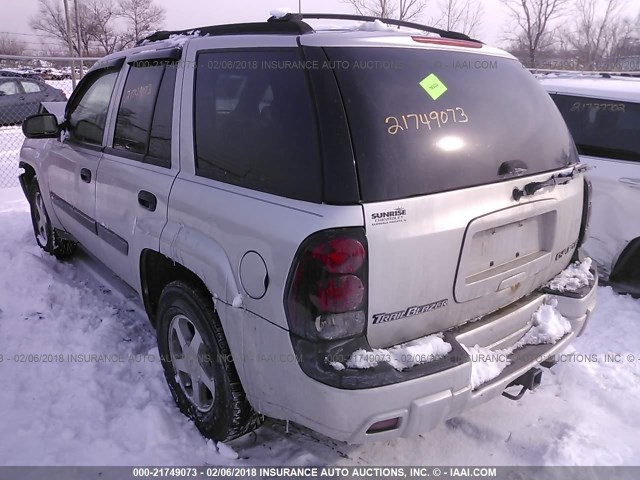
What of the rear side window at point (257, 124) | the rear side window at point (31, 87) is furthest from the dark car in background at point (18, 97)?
the rear side window at point (257, 124)

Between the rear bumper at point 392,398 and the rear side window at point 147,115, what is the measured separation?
1359 mm

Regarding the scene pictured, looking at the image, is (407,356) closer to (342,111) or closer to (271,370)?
(271,370)

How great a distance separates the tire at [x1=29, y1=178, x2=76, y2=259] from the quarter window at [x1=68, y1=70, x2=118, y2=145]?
1134mm

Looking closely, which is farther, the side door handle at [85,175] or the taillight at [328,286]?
the side door handle at [85,175]

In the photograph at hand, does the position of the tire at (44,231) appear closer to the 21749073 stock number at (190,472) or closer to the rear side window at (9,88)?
the 21749073 stock number at (190,472)

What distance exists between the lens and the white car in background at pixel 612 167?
414cm

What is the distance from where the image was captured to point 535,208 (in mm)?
2371

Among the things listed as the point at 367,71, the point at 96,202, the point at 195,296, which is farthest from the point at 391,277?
the point at 96,202

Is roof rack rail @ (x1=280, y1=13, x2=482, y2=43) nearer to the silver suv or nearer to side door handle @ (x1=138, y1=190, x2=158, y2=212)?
the silver suv

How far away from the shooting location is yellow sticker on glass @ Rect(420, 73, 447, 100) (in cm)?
216

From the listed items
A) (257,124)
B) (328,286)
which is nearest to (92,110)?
(257,124)

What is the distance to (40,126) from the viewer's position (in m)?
3.88

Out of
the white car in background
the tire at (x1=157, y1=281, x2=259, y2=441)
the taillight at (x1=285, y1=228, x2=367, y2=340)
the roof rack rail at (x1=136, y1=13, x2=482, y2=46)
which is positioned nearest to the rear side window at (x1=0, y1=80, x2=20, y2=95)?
the roof rack rail at (x1=136, y1=13, x2=482, y2=46)

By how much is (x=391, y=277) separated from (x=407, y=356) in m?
0.31
